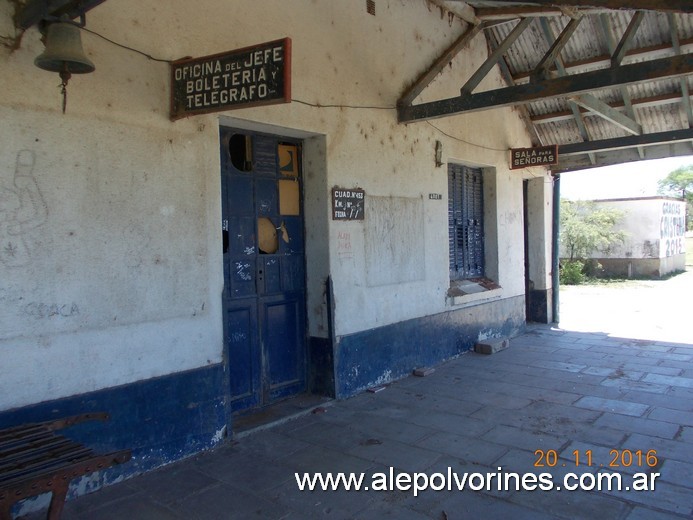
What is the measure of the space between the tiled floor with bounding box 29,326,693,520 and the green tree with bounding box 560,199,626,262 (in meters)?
13.6

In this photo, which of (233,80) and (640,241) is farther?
(640,241)

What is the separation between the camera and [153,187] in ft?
13.0

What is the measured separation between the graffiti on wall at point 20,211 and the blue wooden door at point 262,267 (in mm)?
1602

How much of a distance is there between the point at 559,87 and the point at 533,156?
3457 mm

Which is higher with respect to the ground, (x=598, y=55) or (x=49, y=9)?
(x=598, y=55)

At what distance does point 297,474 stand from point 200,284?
1658 mm

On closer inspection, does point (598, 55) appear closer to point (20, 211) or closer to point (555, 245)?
point (555, 245)

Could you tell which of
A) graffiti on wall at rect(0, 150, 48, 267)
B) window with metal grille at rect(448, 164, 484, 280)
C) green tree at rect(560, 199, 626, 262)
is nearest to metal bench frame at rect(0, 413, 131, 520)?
graffiti on wall at rect(0, 150, 48, 267)

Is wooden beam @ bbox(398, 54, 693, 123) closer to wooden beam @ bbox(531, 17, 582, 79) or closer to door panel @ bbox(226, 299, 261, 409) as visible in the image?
wooden beam @ bbox(531, 17, 582, 79)

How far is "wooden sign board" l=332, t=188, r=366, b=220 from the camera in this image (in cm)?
560

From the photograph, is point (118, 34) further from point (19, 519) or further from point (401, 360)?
point (401, 360)

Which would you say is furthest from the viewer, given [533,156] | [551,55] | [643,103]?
[533,156]
